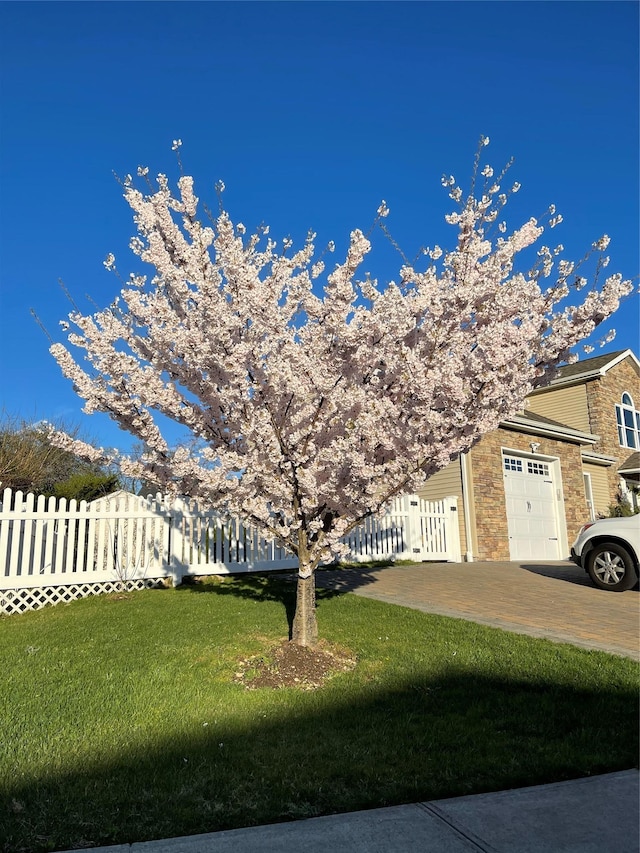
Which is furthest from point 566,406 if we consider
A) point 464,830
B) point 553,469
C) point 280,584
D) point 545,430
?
point 464,830

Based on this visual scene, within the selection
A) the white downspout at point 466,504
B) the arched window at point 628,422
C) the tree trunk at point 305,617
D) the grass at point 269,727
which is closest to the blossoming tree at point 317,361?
the tree trunk at point 305,617

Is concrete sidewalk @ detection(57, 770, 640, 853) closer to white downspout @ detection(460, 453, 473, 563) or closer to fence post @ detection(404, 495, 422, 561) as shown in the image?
fence post @ detection(404, 495, 422, 561)

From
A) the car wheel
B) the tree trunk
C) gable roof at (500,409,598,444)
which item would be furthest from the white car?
the tree trunk

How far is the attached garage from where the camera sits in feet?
51.0

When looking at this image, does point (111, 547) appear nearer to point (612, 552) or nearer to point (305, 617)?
point (305, 617)

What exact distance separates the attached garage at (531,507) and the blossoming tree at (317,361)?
10.6m

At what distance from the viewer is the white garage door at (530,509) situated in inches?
612

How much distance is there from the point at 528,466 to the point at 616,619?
961 cm

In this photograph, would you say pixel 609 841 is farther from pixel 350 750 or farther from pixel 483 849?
pixel 350 750

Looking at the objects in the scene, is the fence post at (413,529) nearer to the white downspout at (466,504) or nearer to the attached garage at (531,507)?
the white downspout at (466,504)

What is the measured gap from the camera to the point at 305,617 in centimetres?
556

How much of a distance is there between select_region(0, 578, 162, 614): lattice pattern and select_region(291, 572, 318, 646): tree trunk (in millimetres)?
5023

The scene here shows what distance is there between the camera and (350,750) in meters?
3.43

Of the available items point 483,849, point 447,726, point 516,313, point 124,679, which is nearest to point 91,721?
point 124,679
